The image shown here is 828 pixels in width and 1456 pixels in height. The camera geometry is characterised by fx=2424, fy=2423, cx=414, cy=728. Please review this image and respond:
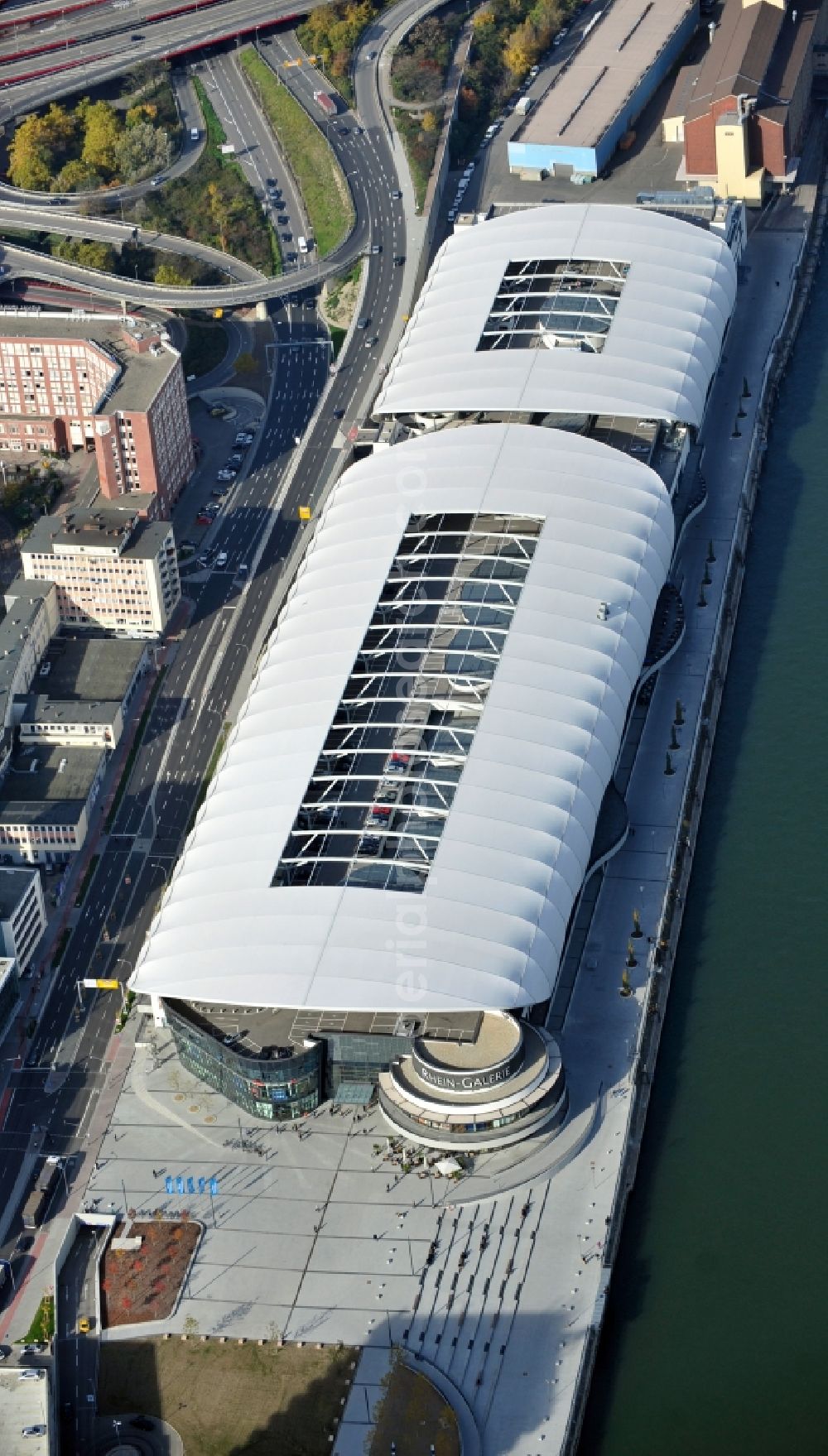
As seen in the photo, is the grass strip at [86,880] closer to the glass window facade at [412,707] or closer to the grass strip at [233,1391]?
the glass window facade at [412,707]

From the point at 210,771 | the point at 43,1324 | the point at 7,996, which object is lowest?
the point at 43,1324

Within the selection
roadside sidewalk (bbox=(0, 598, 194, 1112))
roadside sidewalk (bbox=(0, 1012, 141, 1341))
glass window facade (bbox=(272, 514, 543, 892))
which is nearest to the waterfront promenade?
roadside sidewalk (bbox=(0, 1012, 141, 1341))

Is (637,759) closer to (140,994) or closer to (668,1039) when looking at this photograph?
(668,1039)

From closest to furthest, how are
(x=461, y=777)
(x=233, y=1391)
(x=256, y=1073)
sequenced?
(x=233, y=1391), (x=256, y=1073), (x=461, y=777)

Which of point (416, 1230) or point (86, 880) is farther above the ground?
point (86, 880)

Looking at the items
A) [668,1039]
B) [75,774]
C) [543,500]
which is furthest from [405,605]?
[668,1039]

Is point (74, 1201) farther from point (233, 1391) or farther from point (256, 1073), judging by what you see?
point (233, 1391)

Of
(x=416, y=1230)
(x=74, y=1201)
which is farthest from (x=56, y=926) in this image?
(x=416, y=1230)
